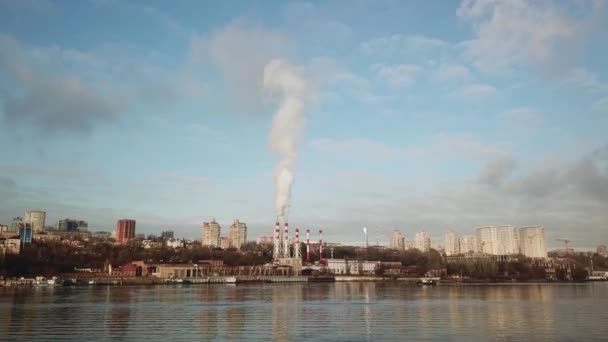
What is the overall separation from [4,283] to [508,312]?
72.3 m

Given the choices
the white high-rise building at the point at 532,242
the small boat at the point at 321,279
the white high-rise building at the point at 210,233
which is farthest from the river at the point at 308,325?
the white high-rise building at the point at 210,233

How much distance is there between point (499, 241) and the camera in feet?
544

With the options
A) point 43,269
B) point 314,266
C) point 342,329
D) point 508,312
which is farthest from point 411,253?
point 342,329

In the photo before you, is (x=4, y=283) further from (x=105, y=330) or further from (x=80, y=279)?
(x=105, y=330)

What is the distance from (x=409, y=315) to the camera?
91.0 feet

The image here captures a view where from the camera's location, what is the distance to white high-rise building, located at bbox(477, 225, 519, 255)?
162m

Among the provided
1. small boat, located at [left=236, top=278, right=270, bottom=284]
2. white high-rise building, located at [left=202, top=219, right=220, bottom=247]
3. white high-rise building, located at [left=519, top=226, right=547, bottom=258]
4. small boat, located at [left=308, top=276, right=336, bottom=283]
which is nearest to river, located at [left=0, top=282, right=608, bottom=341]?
small boat, located at [left=236, top=278, right=270, bottom=284]

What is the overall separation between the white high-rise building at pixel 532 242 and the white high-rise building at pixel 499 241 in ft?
6.13

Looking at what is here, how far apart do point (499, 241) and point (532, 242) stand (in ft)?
32.6

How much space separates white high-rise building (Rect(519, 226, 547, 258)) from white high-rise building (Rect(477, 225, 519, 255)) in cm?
187

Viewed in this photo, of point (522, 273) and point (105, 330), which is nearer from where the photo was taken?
point (105, 330)

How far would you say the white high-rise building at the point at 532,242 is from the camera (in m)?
157

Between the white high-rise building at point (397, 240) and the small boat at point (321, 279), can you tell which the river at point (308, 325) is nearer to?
the small boat at point (321, 279)

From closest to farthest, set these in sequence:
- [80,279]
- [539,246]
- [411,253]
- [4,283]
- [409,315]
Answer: [409,315] → [4,283] → [80,279] → [411,253] → [539,246]
